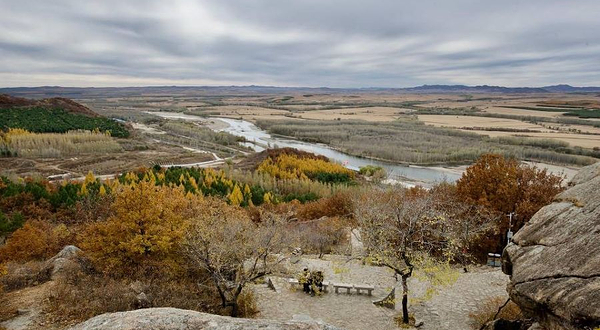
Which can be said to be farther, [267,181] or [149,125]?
[149,125]

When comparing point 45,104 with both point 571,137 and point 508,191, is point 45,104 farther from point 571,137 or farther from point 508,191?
point 571,137

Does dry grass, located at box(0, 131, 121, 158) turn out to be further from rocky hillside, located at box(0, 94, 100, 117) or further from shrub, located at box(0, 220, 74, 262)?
shrub, located at box(0, 220, 74, 262)

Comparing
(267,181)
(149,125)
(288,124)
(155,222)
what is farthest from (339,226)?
(149,125)

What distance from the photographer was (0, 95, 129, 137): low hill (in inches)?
3652

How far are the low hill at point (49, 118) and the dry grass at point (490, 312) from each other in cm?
9305

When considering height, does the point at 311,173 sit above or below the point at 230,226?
below

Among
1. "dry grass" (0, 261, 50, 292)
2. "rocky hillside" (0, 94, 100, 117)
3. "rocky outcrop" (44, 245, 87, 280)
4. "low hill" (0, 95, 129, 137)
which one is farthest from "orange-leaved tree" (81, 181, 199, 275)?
"rocky hillside" (0, 94, 100, 117)

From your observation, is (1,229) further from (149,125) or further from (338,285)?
(149,125)

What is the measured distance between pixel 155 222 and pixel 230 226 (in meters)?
3.39

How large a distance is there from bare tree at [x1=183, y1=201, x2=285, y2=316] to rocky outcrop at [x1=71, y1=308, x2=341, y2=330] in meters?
7.30

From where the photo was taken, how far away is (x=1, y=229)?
26.7m

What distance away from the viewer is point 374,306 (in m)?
17.8

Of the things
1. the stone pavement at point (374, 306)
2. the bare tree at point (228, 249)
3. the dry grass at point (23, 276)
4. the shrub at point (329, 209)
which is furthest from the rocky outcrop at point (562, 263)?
the shrub at point (329, 209)

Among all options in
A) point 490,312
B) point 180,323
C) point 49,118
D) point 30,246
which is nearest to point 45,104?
point 49,118
